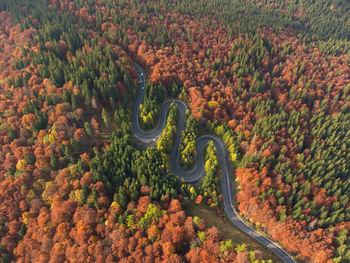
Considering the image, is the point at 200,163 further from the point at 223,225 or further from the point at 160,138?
the point at 223,225

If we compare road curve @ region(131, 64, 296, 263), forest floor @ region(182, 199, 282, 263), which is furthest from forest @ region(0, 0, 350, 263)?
road curve @ region(131, 64, 296, 263)

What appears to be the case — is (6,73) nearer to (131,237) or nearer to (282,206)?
(131,237)

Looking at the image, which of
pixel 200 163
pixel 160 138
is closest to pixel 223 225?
pixel 200 163

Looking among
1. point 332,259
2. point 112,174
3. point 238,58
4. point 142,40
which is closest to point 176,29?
point 142,40

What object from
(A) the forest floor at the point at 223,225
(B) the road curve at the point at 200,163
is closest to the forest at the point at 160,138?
(A) the forest floor at the point at 223,225

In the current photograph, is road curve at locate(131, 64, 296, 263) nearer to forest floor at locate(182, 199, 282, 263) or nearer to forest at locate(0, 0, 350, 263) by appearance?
forest floor at locate(182, 199, 282, 263)

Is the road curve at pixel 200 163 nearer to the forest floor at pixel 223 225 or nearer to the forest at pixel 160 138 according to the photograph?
the forest floor at pixel 223 225

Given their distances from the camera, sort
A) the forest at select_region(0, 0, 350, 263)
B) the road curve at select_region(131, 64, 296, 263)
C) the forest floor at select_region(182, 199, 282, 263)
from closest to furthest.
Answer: the forest at select_region(0, 0, 350, 263) → the forest floor at select_region(182, 199, 282, 263) → the road curve at select_region(131, 64, 296, 263)
